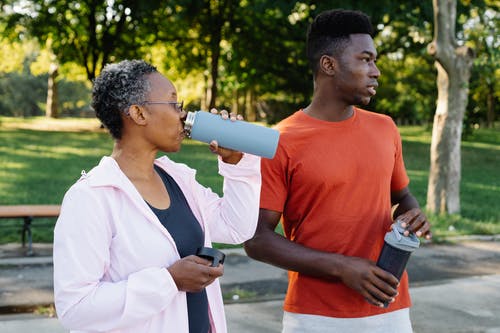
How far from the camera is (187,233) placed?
2098mm

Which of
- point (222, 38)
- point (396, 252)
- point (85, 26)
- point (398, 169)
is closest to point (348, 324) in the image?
point (396, 252)

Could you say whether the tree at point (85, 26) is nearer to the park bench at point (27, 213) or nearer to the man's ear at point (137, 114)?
the park bench at point (27, 213)

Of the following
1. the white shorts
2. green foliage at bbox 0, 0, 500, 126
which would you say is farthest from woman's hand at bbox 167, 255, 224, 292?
green foliage at bbox 0, 0, 500, 126

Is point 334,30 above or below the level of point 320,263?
above

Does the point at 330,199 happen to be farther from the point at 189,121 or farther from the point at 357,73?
the point at 189,121

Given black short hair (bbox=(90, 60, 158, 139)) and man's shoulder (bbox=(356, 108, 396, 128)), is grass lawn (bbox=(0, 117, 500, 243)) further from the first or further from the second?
black short hair (bbox=(90, 60, 158, 139))

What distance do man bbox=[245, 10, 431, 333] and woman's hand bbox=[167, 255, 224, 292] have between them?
58 cm

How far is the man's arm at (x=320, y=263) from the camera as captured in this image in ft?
7.46

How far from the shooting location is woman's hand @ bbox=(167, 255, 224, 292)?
192cm

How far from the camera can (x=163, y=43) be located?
97.1 feet

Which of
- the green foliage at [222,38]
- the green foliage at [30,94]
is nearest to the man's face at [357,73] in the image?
the green foliage at [222,38]

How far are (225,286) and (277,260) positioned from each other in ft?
12.5

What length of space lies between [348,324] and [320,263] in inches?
10.6

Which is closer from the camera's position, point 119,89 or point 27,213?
point 119,89
